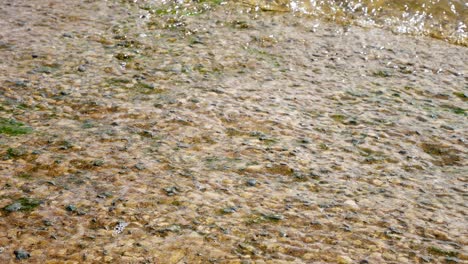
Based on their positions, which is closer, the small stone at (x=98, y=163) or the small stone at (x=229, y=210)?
the small stone at (x=229, y=210)

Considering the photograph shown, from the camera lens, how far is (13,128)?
527 cm

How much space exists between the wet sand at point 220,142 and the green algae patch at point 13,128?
0.02 metres

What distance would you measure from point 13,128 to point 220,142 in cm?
178

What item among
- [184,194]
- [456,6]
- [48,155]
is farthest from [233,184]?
[456,6]

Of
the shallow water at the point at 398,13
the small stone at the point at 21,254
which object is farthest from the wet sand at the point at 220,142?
the shallow water at the point at 398,13

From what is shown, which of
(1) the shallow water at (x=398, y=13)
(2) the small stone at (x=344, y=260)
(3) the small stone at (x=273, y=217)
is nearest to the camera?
(2) the small stone at (x=344, y=260)

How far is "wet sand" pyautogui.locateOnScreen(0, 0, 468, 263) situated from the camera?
403 centimetres

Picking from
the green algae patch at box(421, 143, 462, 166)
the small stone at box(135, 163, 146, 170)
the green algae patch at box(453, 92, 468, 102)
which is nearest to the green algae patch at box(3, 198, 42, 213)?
the small stone at box(135, 163, 146, 170)

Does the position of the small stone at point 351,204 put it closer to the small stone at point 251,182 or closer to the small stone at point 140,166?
the small stone at point 251,182

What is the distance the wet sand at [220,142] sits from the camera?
4.03m

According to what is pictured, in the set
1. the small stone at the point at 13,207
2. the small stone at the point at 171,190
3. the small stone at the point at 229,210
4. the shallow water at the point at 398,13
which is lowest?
the small stone at the point at 13,207

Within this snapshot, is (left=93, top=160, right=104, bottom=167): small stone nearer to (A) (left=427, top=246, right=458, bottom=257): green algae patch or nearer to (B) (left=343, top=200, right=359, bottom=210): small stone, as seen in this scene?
(B) (left=343, top=200, right=359, bottom=210): small stone

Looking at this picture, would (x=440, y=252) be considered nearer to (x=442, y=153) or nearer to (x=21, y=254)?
(x=442, y=153)

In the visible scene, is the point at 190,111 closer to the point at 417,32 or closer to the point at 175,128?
the point at 175,128
